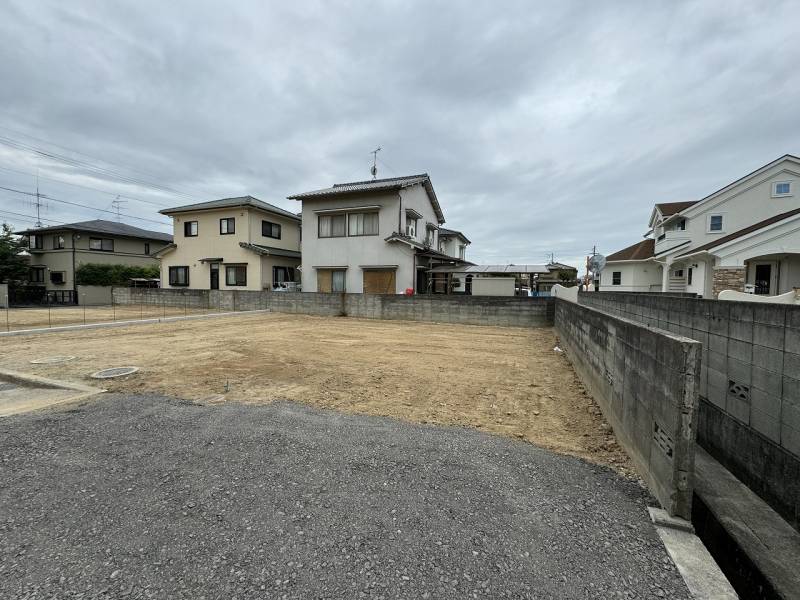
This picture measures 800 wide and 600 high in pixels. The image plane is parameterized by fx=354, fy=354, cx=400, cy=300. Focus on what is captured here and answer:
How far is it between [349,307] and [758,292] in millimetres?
16882

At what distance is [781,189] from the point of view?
57.6 feet

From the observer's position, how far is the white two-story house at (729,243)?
1311 centimetres

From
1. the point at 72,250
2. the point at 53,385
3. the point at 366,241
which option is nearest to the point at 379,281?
the point at 366,241

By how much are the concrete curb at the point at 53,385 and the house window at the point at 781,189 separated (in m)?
26.8

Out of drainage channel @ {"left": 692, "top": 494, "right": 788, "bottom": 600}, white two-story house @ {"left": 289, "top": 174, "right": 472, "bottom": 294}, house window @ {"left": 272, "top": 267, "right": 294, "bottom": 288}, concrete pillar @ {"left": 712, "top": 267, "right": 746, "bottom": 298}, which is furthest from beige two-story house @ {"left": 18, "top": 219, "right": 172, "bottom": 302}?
concrete pillar @ {"left": 712, "top": 267, "right": 746, "bottom": 298}

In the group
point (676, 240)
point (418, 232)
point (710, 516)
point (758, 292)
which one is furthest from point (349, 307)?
point (676, 240)

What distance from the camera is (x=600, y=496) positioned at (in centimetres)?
233

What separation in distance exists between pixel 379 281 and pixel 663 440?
645 inches

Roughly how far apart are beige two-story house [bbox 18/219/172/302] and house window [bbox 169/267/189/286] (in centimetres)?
482

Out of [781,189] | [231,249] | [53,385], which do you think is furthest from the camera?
[231,249]

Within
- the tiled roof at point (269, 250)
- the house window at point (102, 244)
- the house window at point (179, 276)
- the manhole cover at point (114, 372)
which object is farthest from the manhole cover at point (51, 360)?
the house window at point (102, 244)

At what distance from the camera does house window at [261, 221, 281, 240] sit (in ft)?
70.6

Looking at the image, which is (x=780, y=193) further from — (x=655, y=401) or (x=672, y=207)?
(x=655, y=401)

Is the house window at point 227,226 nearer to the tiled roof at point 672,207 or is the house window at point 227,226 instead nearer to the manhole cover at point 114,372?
the manhole cover at point 114,372
